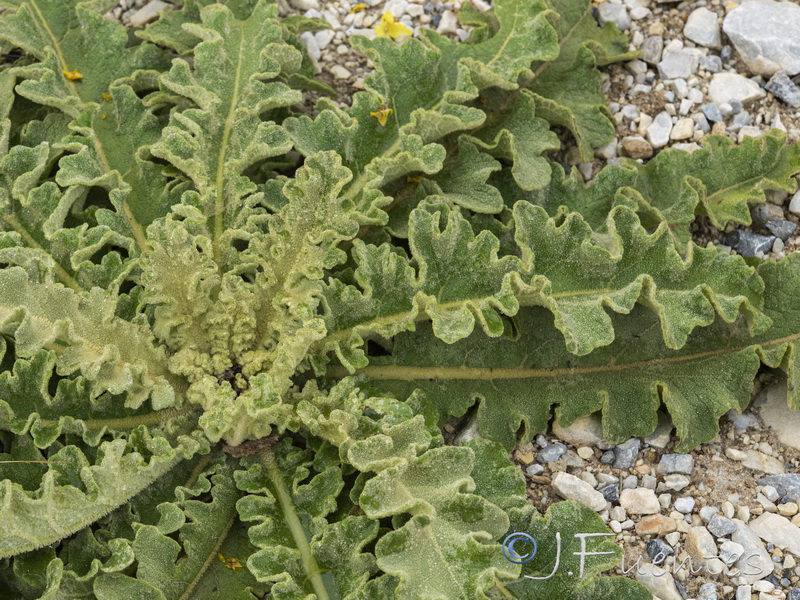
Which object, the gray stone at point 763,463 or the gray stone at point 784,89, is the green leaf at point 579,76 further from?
→ the gray stone at point 763,463

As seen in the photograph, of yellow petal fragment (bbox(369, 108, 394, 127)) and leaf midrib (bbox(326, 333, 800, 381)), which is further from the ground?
yellow petal fragment (bbox(369, 108, 394, 127))

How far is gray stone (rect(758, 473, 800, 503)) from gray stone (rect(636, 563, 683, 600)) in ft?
1.65

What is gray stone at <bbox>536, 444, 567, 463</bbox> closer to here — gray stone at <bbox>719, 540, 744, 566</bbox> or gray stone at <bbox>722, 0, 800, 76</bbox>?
gray stone at <bbox>719, 540, 744, 566</bbox>

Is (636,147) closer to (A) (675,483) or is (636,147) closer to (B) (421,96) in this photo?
(B) (421,96)

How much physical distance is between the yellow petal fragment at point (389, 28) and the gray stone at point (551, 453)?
6.68 feet

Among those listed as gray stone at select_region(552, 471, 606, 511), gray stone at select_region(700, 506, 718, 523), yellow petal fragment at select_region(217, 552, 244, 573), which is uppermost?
gray stone at select_region(700, 506, 718, 523)

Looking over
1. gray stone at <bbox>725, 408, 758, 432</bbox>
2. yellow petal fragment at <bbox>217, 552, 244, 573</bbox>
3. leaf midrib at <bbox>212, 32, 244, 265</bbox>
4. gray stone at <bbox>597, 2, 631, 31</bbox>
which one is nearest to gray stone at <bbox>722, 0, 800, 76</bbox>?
gray stone at <bbox>597, 2, 631, 31</bbox>

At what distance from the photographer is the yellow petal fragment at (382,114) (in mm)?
3590

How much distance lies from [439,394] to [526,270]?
0.60 m

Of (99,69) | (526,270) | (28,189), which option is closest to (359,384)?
(526,270)

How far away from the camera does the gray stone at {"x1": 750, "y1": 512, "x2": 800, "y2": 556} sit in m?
2.99

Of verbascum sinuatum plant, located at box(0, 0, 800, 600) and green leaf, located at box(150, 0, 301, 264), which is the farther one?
green leaf, located at box(150, 0, 301, 264)

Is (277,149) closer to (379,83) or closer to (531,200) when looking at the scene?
(379,83)

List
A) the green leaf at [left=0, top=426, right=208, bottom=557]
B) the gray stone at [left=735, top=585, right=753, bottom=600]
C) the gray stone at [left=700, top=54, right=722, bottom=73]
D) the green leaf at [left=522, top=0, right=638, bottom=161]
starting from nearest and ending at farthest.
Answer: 1. the green leaf at [left=0, top=426, right=208, bottom=557]
2. the gray stone at [left=735, top=585, right=753, bottom=600]
3. the green leaf at [left=522, top=0, right=638, bottom=161]
4. the gray stone at [left=700, top=54, right=722, bottom=73]
